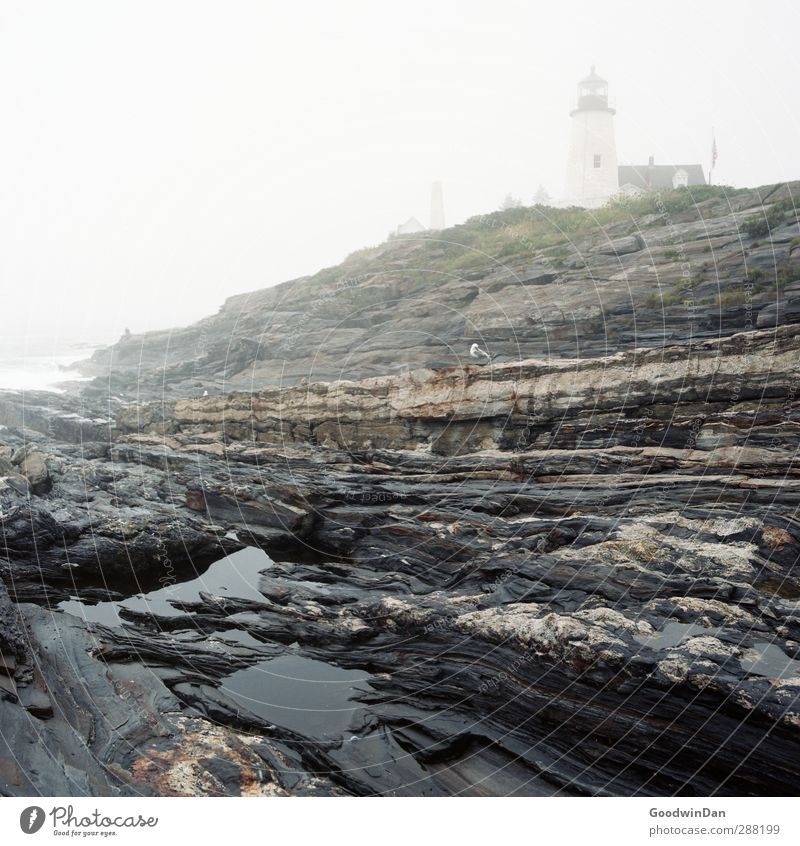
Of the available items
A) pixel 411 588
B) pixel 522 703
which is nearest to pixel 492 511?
pixel 411 588

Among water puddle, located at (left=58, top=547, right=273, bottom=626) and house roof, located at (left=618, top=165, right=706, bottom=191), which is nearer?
water puddle, located at (left=58, top=547, right=273, bottom=626)

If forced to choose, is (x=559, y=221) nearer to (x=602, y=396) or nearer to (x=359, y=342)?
(x=602, y=396)

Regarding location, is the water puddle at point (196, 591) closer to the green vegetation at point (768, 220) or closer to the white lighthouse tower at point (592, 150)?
the white lighthouse tower at point (592, 150)

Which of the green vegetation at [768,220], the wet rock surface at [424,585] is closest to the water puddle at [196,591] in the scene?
the wet rock surface at [424,585]
